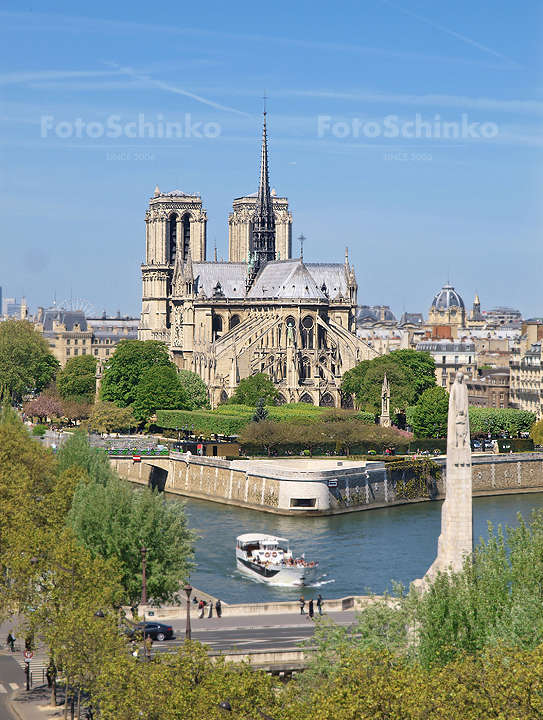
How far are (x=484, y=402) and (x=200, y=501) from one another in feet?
187

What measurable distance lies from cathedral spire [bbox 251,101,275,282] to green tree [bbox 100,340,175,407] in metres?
25.8

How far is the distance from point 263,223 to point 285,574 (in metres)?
89.6

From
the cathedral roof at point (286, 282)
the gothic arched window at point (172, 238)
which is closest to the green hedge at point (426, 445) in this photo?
the cathedral roof at point (286, 282)

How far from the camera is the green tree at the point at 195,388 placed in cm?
11906

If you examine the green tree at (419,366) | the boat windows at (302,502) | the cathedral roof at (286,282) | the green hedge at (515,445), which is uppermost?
the cathedral roof at (286,282)

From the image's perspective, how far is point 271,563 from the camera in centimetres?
5759

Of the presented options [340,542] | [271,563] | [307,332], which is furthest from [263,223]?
[271,563]

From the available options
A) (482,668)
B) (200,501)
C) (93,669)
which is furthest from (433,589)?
(200,501)

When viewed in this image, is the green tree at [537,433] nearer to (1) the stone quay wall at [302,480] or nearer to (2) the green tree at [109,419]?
(1) the stone quay wall at [302,480]

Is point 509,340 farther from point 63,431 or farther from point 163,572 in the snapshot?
point 163,572

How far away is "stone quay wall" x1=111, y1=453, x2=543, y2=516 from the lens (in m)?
78.4

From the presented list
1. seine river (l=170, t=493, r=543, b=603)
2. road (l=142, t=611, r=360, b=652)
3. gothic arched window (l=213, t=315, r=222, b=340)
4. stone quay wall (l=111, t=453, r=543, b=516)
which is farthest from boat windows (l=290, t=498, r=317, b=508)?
gothic arched window (l=213, t=315, r=222, b=340)

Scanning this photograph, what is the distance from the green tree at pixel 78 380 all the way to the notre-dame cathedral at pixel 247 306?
10.1 m

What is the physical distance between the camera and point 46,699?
121ft
